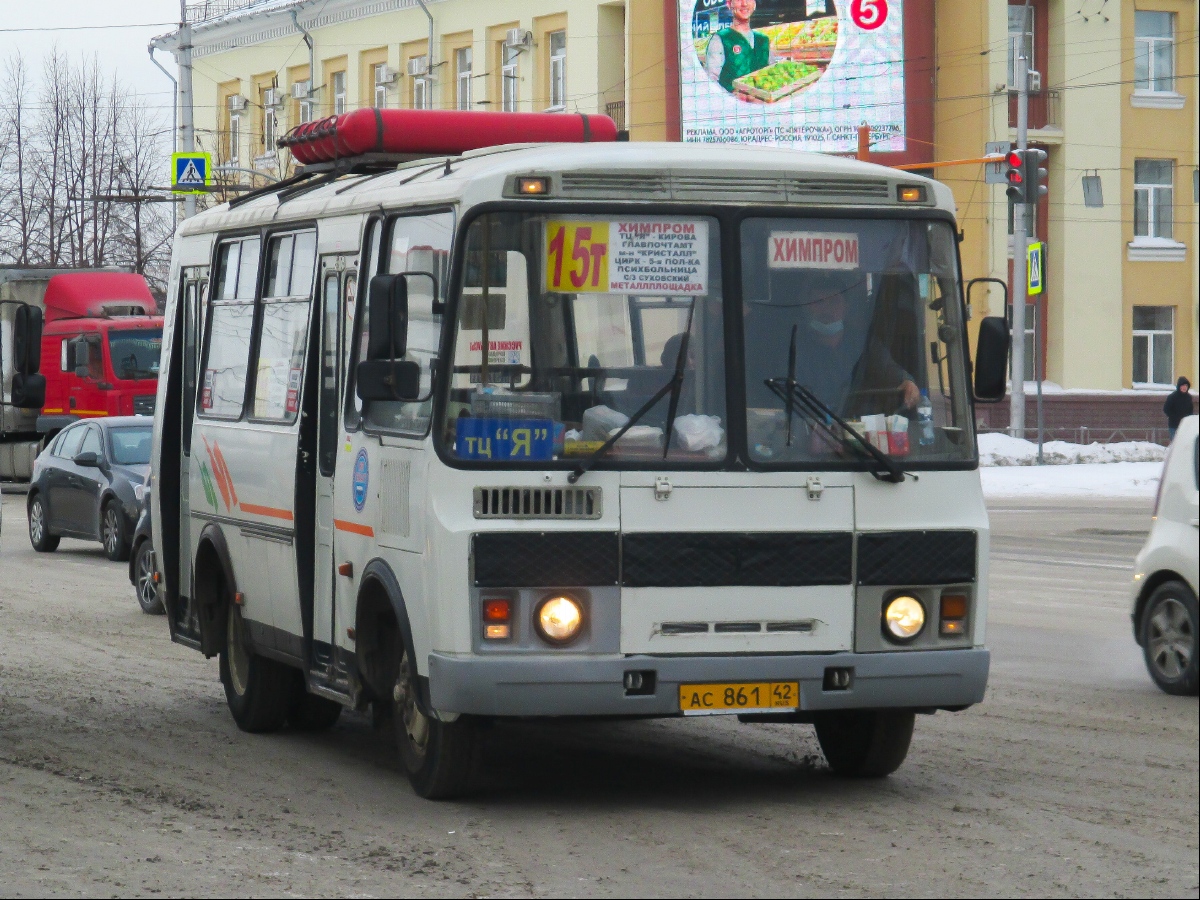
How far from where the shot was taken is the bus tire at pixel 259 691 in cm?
1055

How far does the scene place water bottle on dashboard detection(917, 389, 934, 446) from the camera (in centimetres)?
821

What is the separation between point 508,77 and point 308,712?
4089 cm

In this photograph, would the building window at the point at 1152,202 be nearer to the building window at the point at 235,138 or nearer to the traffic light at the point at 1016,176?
the traffic light at the point at 1016,176

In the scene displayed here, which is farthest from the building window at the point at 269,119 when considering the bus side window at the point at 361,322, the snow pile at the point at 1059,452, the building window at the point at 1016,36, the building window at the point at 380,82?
the bus side window at the point at 361,322

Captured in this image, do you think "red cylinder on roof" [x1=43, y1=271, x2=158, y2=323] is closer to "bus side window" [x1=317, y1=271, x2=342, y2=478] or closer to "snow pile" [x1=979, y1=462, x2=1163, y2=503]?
"snow pile" [x1=979, y1=462, x2=1163, y2=503]

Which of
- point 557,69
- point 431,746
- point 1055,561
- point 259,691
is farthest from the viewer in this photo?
point 557,69

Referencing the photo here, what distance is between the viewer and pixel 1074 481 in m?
37.1

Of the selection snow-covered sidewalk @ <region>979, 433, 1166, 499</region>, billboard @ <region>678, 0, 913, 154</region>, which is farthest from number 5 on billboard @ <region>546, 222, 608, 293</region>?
billboard @ <region>678, 0, 913, 154</region>

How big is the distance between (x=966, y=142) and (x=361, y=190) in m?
37.6

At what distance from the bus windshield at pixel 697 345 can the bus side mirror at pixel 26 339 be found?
534 cm

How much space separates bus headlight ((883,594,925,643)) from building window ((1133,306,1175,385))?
40.7m

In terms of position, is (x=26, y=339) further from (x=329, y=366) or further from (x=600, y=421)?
(x=600, y=421)

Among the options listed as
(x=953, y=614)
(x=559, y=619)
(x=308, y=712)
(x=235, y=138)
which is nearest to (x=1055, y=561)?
(x=308, y=712)

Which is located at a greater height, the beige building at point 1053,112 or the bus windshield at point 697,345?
the beige building at point 1053,112
